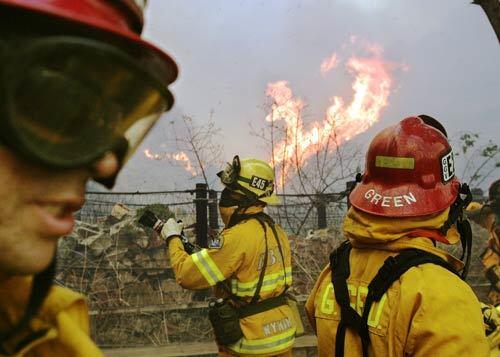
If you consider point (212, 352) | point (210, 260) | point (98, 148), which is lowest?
point (212, 352)

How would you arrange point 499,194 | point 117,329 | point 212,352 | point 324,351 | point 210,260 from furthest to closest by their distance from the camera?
point 117,329
point 212,352
point 499,194
point 210,260
point 324,351

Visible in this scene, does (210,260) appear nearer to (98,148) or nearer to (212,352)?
(212,352)

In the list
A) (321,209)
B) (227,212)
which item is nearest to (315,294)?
(227,212)

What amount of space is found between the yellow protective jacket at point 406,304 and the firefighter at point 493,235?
3.04m

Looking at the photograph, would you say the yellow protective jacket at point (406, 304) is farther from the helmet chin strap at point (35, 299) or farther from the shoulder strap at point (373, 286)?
the helmet chin strap at point (35, 299)

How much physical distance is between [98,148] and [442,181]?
6.01 feet

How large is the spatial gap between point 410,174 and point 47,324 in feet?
5.68

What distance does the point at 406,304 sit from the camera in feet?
6.15

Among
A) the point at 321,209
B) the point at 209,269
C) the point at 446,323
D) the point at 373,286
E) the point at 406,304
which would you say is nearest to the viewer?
the point at 446,323

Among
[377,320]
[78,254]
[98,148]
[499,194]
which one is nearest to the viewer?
[98,148]

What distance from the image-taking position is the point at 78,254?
7203mm

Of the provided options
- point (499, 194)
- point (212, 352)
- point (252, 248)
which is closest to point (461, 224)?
point (252, 248)

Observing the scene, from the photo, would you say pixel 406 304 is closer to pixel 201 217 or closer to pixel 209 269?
pixel 209 269

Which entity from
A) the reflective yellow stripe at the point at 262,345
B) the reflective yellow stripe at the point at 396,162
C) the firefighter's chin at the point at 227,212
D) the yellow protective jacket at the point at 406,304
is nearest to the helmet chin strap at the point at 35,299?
the yellow protective jacket at the point at 406,304
